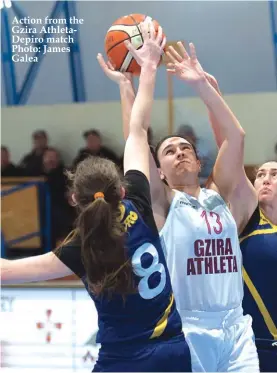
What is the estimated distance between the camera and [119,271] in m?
2.46

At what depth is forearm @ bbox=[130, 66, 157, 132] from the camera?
2.81 meters

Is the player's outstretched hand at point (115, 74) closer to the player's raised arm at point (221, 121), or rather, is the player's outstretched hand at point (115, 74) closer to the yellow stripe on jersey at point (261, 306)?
the player's raised arm at point (221, 121)

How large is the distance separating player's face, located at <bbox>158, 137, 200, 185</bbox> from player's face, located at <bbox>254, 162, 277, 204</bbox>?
0.50 m

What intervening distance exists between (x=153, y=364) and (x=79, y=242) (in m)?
0.52

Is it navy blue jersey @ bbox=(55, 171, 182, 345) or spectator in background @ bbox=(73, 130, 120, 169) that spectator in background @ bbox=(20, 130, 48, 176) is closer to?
spectator in background @ bbox=(73, 130, 120, 169)

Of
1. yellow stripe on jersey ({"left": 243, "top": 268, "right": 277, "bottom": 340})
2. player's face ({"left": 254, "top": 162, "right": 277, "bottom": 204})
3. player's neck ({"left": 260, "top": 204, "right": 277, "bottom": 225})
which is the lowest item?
yellow stripe on jersey ({"left": 243, "top": 268, "right": 277, "bottom": 340})

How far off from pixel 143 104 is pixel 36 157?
14.3 ft

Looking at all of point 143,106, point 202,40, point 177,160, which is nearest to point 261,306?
point 177,160

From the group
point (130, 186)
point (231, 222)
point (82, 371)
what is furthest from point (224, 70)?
point (130, 186)

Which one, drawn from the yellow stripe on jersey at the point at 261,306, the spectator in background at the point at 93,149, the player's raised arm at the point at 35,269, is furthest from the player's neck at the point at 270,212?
the spectator in background at the point at 93,149

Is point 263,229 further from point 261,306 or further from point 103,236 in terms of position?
point 103,236

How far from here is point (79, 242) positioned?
2.51 metres

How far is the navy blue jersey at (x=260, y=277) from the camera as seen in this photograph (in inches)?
133

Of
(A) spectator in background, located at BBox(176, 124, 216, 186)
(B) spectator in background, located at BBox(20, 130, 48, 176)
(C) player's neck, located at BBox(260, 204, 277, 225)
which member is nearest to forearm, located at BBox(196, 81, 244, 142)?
(C) player's neck, located at BBox(260, 204, 277, 225)
